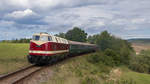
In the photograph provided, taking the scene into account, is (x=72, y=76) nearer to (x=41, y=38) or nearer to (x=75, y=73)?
(x=75, y=73)

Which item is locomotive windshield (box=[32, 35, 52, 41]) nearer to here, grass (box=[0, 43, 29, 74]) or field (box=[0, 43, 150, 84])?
field (box=[0, 43, 150, 84])

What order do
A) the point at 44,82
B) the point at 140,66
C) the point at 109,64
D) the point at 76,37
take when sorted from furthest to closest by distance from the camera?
the point at 76,37 → the point at 140,66 → the point at 109,64 → the point at 44,82

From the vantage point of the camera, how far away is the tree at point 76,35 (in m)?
98.9

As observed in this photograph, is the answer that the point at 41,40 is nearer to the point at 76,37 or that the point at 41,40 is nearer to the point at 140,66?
the point at 140,66

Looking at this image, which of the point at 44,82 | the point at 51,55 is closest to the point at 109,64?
the point at 51,55

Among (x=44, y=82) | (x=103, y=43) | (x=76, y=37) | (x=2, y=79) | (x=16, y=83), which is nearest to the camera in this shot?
(x=16, y=83)

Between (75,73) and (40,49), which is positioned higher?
(40,49)

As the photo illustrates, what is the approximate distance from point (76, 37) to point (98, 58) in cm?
7050

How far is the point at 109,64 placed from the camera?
90.9ft

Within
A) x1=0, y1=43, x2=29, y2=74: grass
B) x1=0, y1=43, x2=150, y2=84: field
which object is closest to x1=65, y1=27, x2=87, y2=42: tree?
x1=0, y1=43, x2=29, y2=74: grass

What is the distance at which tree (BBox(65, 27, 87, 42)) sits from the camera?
98875 mm

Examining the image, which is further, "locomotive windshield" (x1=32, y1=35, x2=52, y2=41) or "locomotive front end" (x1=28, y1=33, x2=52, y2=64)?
"locomotive windshield" (x1=32, y1=35, x2=52, y2=41)

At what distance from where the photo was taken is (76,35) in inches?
3893

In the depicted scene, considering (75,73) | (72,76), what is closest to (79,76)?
(72,76)
